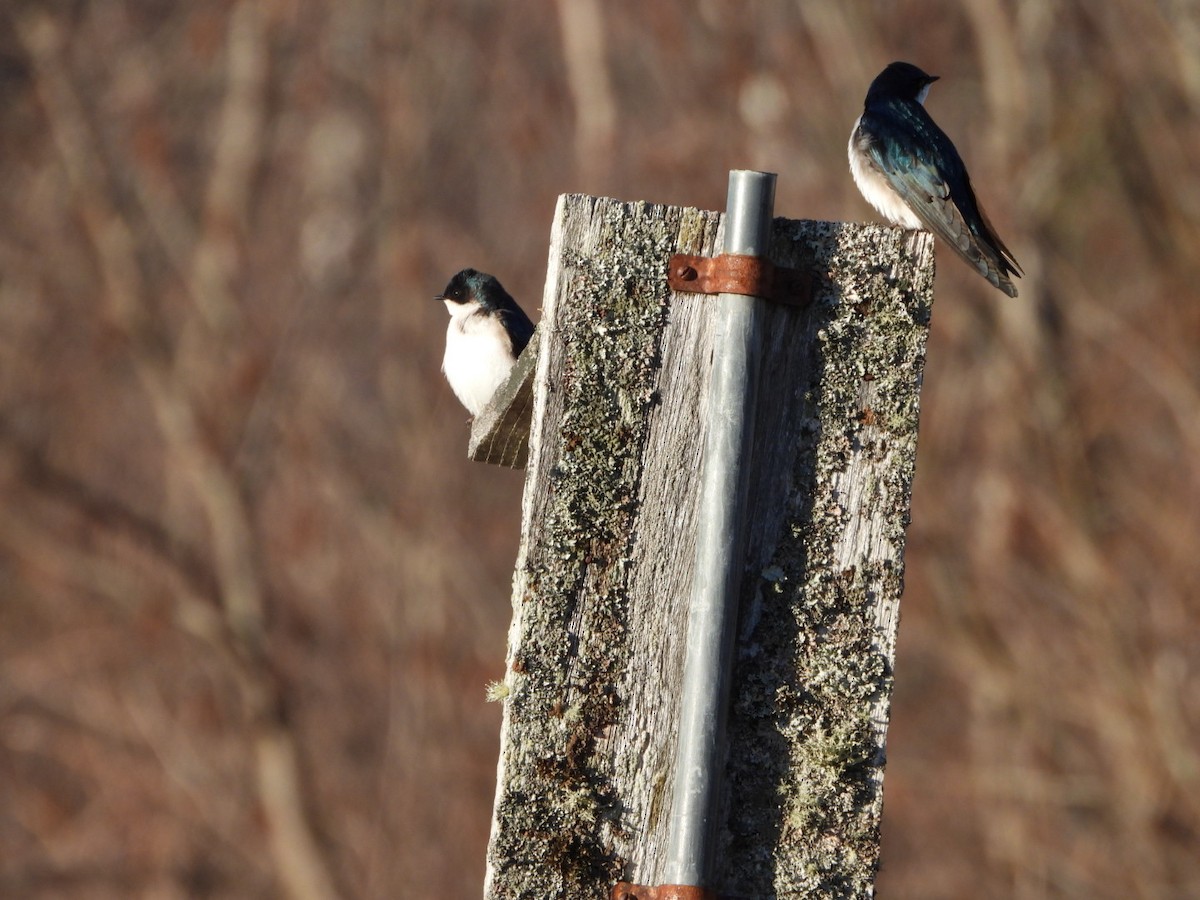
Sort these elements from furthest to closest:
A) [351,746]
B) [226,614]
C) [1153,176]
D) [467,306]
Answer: [351,746]
[226,614]
[1153,176]
[467,306]

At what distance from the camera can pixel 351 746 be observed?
35.1 ft

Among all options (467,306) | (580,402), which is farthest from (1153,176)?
(580,402)

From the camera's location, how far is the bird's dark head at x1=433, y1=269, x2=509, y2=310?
502 centimetres

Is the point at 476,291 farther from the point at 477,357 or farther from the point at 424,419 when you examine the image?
the point at 424,419

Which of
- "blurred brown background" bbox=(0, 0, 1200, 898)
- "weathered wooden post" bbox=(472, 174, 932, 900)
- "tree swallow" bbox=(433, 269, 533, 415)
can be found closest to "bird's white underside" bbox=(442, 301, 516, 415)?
"tree swallow" bbox=(433, 269, 533, 415)

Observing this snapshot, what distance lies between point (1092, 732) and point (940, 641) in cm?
94

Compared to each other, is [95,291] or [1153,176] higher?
[1153,176]

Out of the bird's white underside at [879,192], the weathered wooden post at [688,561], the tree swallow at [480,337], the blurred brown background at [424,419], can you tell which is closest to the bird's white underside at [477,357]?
the tree swallow at [480,337]

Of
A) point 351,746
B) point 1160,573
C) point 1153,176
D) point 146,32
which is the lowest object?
point 351,746

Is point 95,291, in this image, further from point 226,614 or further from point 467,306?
point 467,306

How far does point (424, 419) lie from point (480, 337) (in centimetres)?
599

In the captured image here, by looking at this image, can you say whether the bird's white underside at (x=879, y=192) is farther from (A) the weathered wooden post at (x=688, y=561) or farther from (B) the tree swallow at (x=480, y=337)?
(A) the weathered wooden post at (x=688, y=561)

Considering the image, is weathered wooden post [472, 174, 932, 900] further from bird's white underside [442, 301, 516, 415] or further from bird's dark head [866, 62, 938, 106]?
bird's white underside [442, 301, 516, 415]

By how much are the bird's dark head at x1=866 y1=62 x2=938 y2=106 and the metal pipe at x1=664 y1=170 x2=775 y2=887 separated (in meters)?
2.39
